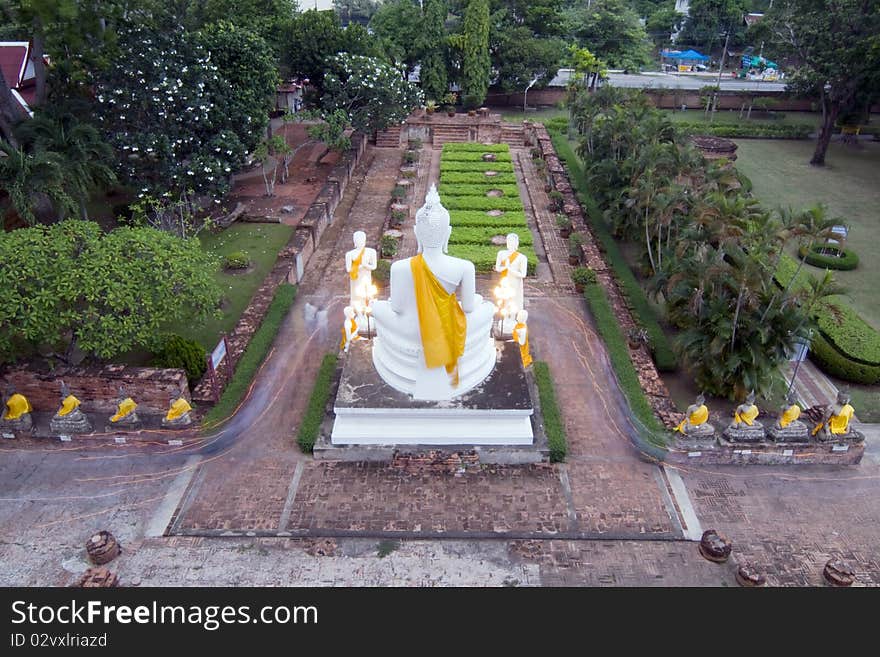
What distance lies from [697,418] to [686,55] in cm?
5560

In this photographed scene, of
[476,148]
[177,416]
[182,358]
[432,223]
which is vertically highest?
[432,223]

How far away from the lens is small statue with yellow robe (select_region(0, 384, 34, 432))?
562 inches

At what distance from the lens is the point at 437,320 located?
13.3 metres

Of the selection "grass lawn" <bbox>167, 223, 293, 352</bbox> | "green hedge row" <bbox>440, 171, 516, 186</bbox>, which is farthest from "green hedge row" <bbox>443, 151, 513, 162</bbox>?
"grass lawn" <bbox>167, 223, 293, 352</bbox>

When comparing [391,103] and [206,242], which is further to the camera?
[391,103]

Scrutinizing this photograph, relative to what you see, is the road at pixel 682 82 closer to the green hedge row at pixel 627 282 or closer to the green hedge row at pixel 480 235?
the green hedge row at pixel 627 282

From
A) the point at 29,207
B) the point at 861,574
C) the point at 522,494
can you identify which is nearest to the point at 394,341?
the point at 522,494

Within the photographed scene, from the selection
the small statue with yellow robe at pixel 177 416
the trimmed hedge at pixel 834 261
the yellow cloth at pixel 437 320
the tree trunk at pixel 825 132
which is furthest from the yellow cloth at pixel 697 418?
the tree trunk at pixel 825 132

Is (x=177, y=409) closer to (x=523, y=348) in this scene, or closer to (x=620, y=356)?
(x=523, y=348)

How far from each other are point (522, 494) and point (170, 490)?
23.4 ft

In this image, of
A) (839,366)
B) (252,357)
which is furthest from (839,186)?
(252,357)

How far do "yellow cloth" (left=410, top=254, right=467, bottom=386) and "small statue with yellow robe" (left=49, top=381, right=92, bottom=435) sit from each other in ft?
24.8

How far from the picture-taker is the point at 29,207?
18.5 metres
